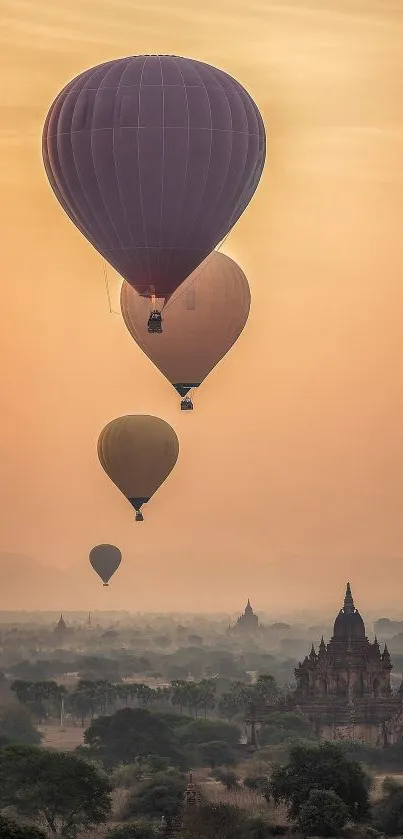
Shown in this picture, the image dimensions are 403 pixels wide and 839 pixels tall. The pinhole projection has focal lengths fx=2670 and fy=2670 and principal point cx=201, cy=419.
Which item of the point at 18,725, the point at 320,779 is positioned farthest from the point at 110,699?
the point at 320,779

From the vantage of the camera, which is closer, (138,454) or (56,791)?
(56,791)

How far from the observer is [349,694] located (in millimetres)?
145125

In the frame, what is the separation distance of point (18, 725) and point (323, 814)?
64076 millimetres

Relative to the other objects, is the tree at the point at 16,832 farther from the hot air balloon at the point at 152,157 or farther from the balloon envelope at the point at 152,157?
the balloon envelope at the point at 152,157

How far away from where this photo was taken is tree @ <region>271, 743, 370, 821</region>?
333 feet

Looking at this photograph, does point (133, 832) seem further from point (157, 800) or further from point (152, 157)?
point (152, 157)

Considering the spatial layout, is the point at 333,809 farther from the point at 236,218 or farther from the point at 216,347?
the point at 236,218

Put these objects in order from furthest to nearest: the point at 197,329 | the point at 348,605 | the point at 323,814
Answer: the point at 348,605, the point at 323,814, the point at 197,329

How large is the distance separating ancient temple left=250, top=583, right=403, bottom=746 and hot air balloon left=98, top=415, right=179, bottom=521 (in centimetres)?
3056

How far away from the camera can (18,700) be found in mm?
180000

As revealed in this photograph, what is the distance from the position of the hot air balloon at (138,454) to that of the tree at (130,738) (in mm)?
20950

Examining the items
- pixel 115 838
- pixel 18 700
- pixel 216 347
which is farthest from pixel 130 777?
pixel 18 700

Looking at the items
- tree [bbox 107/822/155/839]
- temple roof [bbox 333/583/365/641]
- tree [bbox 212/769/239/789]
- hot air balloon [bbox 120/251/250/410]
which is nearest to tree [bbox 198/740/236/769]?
tree [bbox 212/769/239/789]

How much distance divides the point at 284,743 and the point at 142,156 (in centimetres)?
6204
